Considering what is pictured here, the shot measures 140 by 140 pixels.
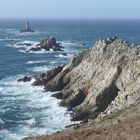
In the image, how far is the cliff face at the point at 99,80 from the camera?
58875 millimetres

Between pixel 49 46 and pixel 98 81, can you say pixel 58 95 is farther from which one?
pixel 49 46

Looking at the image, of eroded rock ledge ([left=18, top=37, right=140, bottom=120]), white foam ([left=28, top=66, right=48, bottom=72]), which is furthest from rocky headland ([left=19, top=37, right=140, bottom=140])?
white foam ([left=28, top=66, right=48, bottom=72])

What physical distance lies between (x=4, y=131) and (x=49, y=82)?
25.5 meters

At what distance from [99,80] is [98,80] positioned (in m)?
0.40

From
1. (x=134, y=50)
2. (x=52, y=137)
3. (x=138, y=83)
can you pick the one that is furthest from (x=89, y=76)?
(x=52, y=137)

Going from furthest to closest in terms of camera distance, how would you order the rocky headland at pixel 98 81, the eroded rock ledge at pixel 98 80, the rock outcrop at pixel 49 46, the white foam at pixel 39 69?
the rock outcrop at pixel 49 46 < the white foam at pixel 39 69 < the eroded rock ledge at pixel 98 80 < the rocky headland at pixel 98 81

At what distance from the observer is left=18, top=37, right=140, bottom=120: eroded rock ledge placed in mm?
58847

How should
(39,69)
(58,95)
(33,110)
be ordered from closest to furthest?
(33,110)
(58,95)
(39,69)

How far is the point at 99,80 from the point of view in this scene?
67.8 m

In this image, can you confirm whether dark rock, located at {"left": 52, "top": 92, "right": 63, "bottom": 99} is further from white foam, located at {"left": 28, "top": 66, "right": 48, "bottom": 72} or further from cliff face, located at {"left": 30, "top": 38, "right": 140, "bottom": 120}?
white foam, located at {"left": 28, "top": 66, "right": 48, "bottom": 72}

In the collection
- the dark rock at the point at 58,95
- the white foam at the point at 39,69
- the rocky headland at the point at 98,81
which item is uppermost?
the rocky headland at the point at 98,81

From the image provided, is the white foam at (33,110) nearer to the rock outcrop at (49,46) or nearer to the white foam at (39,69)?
the white foam at (39,69)

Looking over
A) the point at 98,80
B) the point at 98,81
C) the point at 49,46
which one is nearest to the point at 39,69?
the point at 98,80

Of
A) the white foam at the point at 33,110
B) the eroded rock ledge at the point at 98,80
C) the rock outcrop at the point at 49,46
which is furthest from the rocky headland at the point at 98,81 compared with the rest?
the rock outcrop at the point at 49,46
